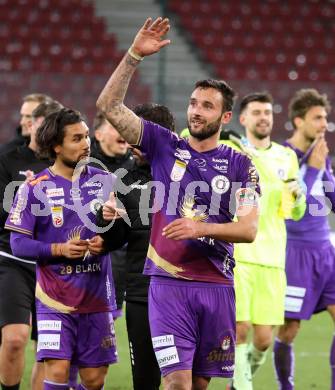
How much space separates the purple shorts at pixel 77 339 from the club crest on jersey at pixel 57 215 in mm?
515

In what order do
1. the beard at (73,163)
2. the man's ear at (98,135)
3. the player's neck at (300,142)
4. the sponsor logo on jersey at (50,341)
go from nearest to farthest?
the sponsor logo on jersey at (50,341)
the beard at (73,163)
the man's ear at (98,135)
the player's neck at (300,142)

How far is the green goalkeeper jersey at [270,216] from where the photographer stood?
692cm

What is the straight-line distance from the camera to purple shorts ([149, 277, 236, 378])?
4777mm

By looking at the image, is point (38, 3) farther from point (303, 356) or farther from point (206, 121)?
point (206, 121)

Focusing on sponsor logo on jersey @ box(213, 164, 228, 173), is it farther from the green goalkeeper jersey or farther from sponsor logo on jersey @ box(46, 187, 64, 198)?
the green goalkeeper jersey

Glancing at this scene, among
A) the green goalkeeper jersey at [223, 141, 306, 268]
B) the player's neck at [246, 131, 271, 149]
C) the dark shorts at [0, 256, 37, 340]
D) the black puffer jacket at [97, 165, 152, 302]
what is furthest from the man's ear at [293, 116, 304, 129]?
the black puffer jacket at [97, 165, 152, 302]

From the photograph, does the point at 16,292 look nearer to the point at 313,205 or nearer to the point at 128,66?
the point at 128,66

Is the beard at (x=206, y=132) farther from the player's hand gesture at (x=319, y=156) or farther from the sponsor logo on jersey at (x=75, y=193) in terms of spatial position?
the player's hand gesture at (x=319, y=156)

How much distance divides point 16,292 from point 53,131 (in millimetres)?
1397

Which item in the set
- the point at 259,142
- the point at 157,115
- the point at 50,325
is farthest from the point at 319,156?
the point at 50,325

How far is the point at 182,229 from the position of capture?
177 inches

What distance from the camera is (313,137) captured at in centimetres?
784

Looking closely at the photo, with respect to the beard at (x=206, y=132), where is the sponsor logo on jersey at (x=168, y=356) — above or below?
below

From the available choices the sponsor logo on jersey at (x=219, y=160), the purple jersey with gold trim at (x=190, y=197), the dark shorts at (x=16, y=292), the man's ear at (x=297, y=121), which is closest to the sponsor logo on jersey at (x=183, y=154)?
the purple jersey with gold trim at (x=190, y=197)
